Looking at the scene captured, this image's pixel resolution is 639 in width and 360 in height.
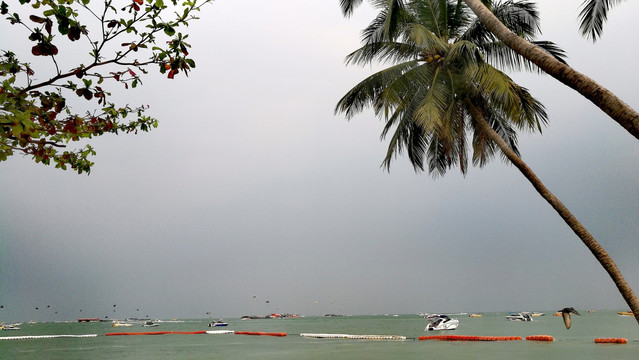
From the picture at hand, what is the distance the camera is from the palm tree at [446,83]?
13086mm

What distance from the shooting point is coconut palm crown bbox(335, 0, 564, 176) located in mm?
13195

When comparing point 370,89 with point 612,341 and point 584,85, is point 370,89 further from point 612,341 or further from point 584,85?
point 612,341

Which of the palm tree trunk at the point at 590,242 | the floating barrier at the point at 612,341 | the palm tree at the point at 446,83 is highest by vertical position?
the palm tree at the point at 446,83

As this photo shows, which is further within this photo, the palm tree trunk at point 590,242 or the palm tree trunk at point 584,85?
the palm tree trunk at point 590,242

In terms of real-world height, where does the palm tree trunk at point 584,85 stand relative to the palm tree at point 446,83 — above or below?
below

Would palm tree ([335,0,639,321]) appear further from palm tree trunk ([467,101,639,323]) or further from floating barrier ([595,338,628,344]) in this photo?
floating barrier ([595,338,628,344])

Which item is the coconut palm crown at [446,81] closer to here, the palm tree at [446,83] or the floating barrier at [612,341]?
the palm tree at [446,83]

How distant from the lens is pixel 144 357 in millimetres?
34031

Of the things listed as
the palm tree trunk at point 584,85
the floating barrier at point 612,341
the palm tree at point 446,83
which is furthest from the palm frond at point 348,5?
the floating barrier at point 612,341

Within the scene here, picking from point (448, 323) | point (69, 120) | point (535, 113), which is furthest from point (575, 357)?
point (448, 323)

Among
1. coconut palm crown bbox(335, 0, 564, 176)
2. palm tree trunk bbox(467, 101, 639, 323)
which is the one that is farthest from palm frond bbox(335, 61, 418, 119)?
palm tree trunk bbox(467, 101, 639, 323)

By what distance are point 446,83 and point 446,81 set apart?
0.19 feet

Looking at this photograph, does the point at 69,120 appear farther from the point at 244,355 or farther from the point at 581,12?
the point at 244,355

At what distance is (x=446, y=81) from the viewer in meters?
14.3
